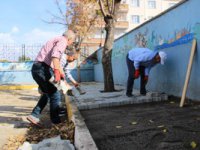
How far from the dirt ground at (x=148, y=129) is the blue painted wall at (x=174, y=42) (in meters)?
1.15

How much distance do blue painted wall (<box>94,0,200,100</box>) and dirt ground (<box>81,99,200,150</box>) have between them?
45.3 inches

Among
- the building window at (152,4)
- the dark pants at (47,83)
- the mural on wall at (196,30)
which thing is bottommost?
the dark pants at (47,83)

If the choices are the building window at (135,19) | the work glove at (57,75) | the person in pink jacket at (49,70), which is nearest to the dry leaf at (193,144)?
the work glove at (57,75)

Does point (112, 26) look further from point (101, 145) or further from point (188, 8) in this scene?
point (101, 145)

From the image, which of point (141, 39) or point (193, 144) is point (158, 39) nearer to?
point (141, 39)

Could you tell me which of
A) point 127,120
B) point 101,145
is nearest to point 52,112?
point 127,120

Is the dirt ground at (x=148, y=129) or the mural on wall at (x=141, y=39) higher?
the mural on wall at (x=141, y=39)

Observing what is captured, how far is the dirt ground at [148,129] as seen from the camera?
3.37 metres

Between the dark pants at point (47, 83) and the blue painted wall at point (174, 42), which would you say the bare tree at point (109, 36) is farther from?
the dark pants at point (47, 83)

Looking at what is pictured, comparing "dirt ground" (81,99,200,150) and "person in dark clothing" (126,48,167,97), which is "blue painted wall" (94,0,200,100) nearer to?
"person in dark clothing" (126,48,167,97)

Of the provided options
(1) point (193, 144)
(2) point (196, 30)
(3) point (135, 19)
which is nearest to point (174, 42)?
(2) point (196, 30)

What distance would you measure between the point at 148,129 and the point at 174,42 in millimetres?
3789

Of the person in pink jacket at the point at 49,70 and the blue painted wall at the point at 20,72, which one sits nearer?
the person in pink jacket at the point at 49,70

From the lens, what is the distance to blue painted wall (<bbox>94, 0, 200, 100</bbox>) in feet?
20.8
